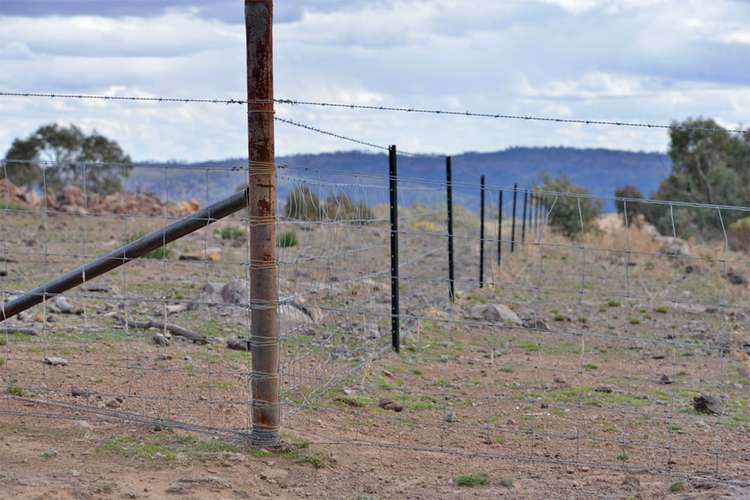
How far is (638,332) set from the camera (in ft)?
45.5

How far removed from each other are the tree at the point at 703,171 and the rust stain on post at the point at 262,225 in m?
29.2

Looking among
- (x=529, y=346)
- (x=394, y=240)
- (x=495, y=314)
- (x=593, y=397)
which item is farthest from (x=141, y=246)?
(x=495, y=314)

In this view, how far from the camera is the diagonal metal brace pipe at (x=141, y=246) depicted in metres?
7.39

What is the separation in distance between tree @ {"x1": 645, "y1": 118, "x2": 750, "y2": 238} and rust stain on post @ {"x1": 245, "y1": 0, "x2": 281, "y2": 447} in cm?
2923

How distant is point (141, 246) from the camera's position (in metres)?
7.59

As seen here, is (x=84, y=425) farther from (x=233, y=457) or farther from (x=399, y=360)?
(x=399, y=360)

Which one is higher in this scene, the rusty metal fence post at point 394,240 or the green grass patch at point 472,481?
the rusty metal fence post at point 394,240

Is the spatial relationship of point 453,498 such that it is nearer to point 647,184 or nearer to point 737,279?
point 737,279

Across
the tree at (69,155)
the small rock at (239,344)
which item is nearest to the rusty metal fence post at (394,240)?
the small rock at (239,344)

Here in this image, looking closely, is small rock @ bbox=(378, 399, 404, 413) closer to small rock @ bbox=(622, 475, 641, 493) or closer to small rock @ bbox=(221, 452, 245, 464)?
small rock @ bbox=(221, 452, 245, 464)

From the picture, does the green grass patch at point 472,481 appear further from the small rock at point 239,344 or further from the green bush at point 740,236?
the green bush at point 740,236

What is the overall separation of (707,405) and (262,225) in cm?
431

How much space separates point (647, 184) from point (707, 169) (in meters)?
70.3

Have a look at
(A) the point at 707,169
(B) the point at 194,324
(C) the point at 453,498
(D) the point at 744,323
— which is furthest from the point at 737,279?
(A) the point at 707,169
